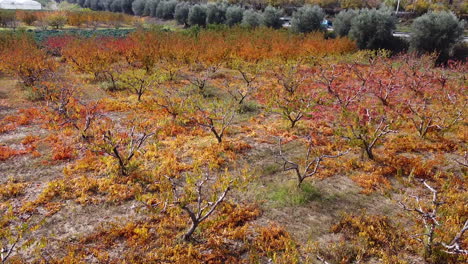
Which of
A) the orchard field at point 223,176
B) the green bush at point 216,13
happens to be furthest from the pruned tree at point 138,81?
the green bush at point 216,13

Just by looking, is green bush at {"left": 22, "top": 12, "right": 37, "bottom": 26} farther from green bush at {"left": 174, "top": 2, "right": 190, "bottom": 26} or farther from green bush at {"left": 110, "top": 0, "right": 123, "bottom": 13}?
green bush at {"left": 110, "top": 0, "right": 123, "bottom": 13}

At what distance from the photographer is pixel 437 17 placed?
2259 centimetres

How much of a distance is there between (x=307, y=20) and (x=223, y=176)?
80.4ft

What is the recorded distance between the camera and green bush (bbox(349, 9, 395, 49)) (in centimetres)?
2438

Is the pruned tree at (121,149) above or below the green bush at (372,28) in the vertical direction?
below

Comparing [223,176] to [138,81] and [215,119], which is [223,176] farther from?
[138,81]

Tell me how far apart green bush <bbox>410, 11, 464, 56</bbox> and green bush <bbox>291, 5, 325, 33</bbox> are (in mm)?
8375

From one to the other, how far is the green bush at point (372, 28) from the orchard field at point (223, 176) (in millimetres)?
8965

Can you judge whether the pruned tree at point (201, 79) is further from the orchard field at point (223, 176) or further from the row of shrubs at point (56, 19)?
the row of shrubs at point (56, 19)

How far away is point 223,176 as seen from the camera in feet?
27.4

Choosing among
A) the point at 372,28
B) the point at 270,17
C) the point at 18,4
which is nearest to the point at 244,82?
the point at 372,28

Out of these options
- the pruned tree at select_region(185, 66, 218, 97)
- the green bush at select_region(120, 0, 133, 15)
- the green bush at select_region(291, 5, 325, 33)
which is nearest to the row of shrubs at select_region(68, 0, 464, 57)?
the green bush at select_region(291, 5, 325, 33)

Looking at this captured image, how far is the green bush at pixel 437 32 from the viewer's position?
2209 cm

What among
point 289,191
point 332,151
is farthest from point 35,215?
point 332,151
